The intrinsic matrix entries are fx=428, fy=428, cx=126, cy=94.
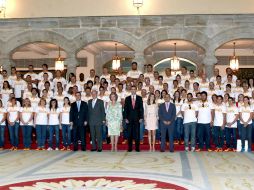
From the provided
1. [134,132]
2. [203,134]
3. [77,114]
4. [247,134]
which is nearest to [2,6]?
[77,114]

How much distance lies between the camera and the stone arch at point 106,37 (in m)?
15.3

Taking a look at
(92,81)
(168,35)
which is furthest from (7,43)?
(168,35)

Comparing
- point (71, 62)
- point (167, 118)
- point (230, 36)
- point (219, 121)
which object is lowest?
point (219, 121)

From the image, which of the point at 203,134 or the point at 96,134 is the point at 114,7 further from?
the point at 203,134

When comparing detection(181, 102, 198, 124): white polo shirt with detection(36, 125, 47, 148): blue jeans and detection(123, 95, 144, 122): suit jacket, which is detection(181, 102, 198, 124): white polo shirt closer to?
detection(123, 95, 144, 122): suit jacket

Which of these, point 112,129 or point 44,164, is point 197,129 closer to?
point 112,129

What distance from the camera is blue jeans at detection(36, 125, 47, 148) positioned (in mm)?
11734

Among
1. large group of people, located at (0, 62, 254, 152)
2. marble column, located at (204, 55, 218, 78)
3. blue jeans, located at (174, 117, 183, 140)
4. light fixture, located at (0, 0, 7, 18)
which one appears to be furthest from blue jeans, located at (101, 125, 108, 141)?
light fixture, located at (0, 0, 7, 18)

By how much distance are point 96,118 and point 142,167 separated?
3.04m

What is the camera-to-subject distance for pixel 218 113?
1131 centimetres

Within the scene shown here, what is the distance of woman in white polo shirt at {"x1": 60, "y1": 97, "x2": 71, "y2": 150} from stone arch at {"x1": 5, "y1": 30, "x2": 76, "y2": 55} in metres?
4.18

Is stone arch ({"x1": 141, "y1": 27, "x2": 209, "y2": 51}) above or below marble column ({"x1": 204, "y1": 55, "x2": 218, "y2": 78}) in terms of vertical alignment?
above

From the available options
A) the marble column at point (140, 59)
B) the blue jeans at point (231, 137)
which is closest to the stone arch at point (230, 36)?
the marble column at point (140, 59)

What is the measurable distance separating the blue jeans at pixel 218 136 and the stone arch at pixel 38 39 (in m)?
6.49
